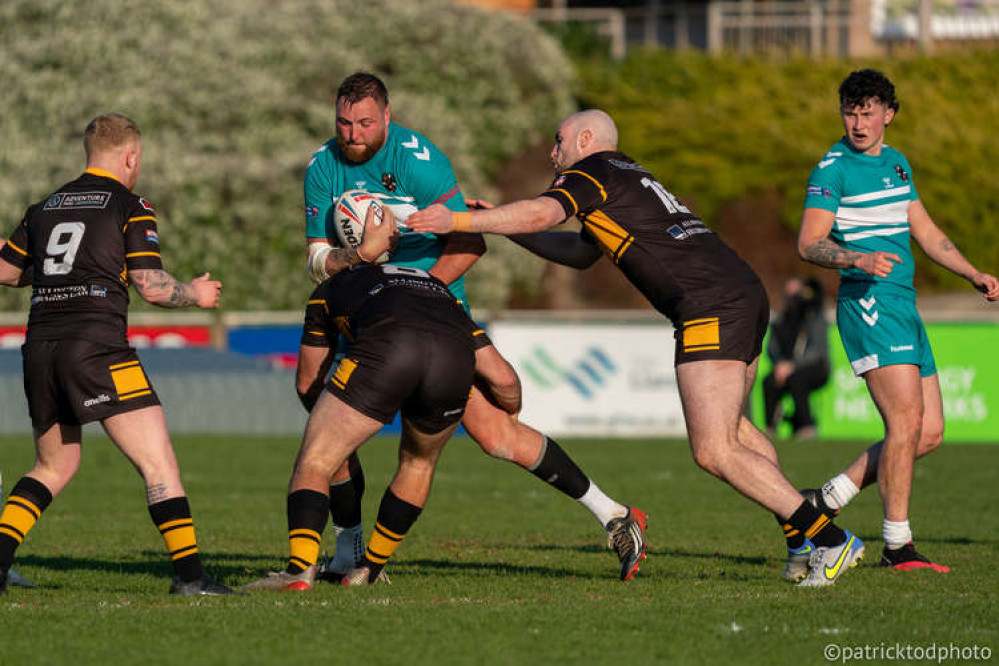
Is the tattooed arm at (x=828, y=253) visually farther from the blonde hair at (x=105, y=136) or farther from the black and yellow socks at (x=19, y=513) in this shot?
the black and yellow socks at (x=19, y=513)

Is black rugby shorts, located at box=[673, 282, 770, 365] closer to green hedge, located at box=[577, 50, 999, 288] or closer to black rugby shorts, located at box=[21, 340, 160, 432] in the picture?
black rugby shorts, located at box=[21, 340, 160, 432]

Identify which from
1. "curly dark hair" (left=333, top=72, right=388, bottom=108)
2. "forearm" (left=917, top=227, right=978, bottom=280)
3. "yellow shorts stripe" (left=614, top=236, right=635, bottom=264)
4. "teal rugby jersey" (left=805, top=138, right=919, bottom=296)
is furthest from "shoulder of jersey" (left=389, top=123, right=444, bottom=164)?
"forearm" (left=917, top=227, right=978, bottom=280)

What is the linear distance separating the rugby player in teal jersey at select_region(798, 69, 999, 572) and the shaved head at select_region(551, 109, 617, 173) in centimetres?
129

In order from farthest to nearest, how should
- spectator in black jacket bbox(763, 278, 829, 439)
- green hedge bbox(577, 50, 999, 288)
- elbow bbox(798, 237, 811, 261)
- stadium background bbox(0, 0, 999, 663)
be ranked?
green hedge bbox(577, 50, 999, 288)
stadium background bbox(0, 0, 999, 663)
spectator in black jacket bbox(763, 278, 829, 439)
elbow bbox(798, 237, 811, 261)

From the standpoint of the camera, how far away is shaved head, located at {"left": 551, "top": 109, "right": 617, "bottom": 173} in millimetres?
8078

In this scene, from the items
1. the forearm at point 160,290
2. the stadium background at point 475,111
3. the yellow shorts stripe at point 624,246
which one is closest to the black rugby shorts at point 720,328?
the yellow shorts stripe at point 624,246

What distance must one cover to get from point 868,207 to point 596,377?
41.5 feet

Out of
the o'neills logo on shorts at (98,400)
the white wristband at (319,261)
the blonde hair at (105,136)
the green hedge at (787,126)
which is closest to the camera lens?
the o'neills logo on shorts at (98,400)

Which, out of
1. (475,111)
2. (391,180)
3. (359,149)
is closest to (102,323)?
(359,149)

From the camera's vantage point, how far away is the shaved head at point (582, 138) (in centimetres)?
808

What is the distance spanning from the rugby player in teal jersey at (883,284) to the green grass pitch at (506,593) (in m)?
0.62

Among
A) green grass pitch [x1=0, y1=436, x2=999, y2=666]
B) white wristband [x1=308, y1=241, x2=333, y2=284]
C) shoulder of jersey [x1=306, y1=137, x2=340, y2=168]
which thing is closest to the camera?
green grass pitch [x1=0, y1=436, x2=999, y2=666]

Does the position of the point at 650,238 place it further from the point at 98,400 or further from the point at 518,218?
the point at 98,400

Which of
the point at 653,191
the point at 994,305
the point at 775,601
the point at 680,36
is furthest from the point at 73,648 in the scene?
the point at 680,36
